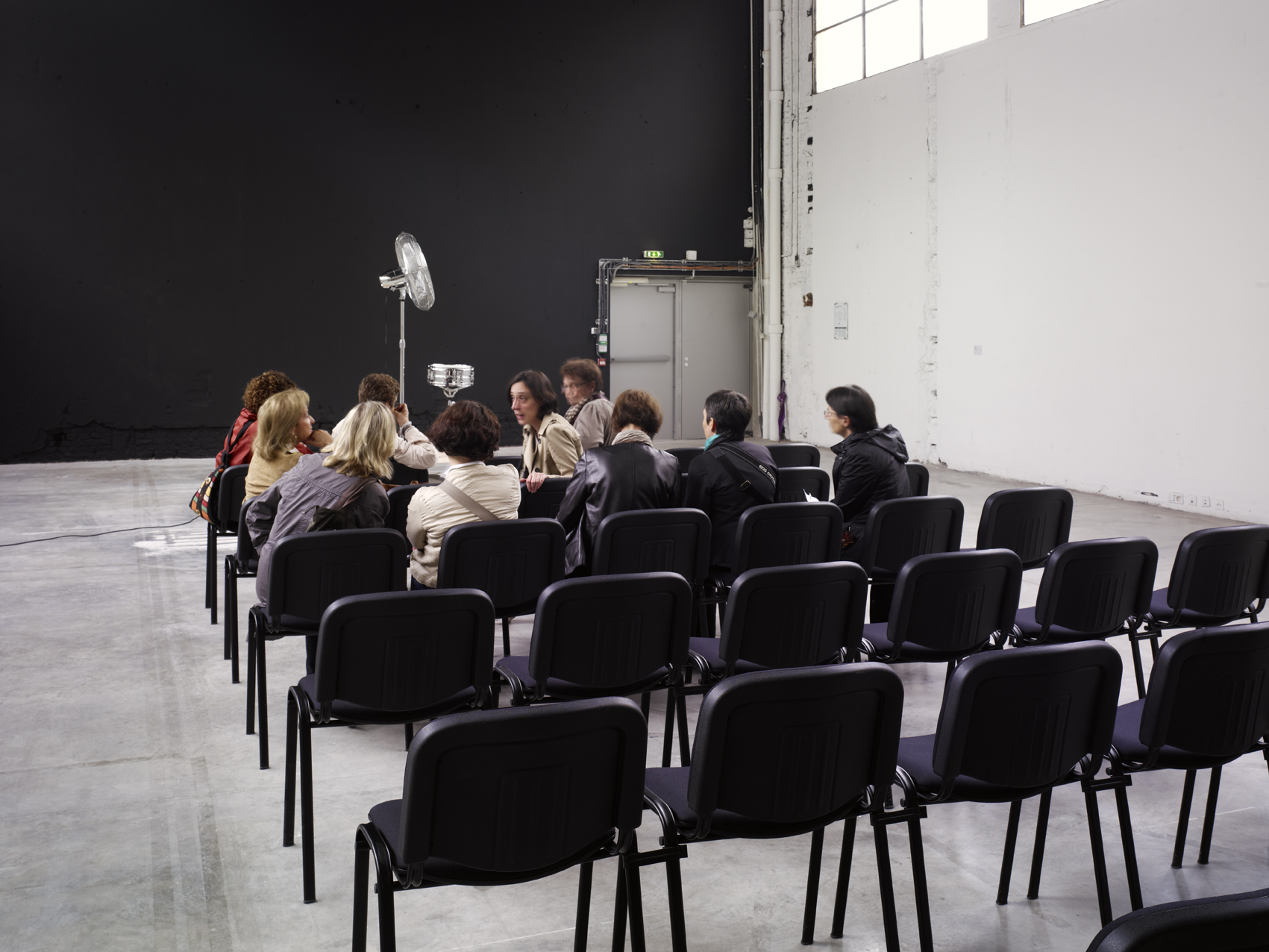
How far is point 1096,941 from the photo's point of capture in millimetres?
1218

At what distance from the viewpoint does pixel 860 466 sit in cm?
458

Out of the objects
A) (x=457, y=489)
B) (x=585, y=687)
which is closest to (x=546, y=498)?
(x=457, y=489)

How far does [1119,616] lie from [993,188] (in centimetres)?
805

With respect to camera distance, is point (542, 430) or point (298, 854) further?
point (542, 430)

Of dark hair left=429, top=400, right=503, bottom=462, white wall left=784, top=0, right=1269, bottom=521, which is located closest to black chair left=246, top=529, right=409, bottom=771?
dark hair left=429, top=400, right=503, bottom=462

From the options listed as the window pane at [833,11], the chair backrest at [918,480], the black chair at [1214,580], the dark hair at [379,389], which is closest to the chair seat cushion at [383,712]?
the black chair at [1214,580]

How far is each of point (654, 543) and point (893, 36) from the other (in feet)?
32.0

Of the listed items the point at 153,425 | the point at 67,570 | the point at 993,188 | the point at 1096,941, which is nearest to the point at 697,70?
the point at 993,188

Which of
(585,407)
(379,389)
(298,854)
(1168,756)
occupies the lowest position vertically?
(298,854)

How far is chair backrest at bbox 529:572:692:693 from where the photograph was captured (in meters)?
2.85

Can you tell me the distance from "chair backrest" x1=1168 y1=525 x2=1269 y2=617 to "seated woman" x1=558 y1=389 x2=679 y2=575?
180cm

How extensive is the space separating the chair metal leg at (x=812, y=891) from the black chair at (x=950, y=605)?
0.82m

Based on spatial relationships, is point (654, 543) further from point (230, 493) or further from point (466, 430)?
point (230, 493)

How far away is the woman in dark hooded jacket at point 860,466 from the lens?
457 cm
